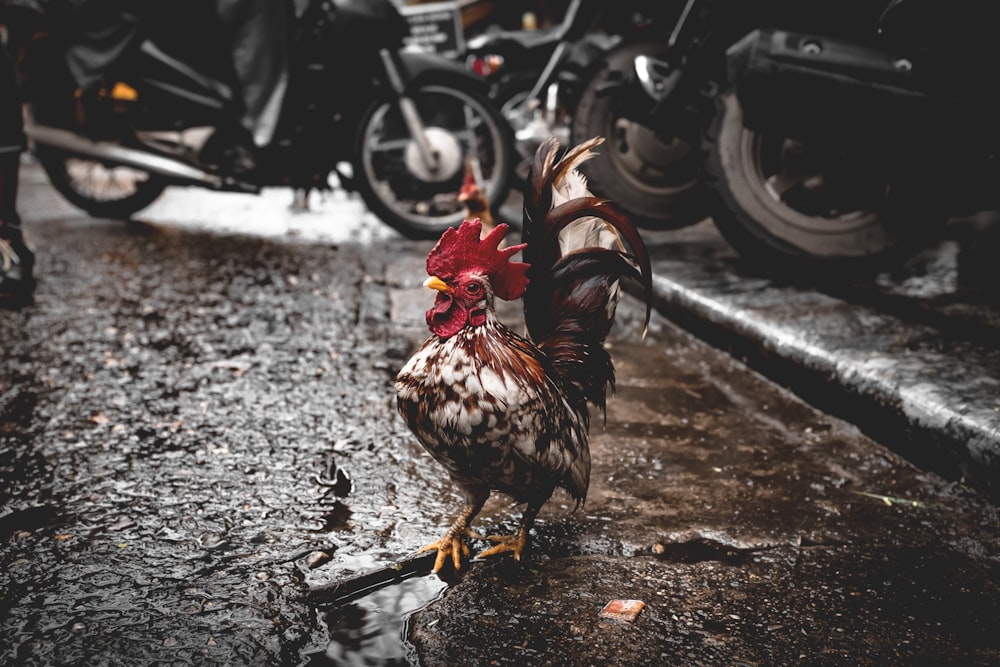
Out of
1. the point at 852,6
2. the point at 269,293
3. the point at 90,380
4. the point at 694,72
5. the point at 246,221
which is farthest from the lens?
the point at 246,221

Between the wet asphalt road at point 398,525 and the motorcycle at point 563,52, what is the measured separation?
263cm

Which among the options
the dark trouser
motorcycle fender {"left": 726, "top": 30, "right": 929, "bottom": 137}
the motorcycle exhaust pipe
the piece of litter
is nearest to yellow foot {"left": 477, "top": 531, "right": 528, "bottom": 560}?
the piece of litter

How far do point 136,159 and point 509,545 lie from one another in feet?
16.1

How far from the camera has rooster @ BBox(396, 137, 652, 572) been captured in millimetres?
1706

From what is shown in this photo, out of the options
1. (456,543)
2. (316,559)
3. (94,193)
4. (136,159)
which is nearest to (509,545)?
(456,543)

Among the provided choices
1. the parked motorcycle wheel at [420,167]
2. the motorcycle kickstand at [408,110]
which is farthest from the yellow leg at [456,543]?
the motorcycle kickstand at [408,110]

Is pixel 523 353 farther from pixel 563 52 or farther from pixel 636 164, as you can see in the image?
pixel 563 52

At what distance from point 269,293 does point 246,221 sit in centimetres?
260

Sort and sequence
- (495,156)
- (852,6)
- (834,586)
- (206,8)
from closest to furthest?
(834,586), (852,6), (206,8), (495,156)

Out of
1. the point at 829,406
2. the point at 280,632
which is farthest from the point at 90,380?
the point at 829,406

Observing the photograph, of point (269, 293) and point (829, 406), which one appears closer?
point (829, 406)

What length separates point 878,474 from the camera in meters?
2.32

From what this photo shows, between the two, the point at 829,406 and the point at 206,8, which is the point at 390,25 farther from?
the point at 829,406

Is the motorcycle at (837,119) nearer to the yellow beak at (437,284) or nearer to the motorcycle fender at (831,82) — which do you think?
the motorcycle fender at (831,82)
